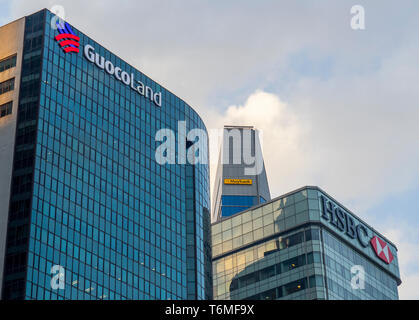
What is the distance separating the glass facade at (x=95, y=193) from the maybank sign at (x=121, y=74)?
89 centimetres

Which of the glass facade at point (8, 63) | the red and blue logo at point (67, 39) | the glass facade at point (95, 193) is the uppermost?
the red and blue logo at point (67, 39)

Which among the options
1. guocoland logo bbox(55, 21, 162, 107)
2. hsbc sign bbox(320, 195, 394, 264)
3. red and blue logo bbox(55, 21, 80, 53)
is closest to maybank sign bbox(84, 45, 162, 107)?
guocoland logo bbox(55, 21, 162, 107)

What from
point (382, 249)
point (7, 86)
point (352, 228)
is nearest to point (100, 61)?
point (7, 86)

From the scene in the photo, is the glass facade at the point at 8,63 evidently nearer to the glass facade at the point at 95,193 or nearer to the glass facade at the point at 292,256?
the glass facade at the point at 95,193

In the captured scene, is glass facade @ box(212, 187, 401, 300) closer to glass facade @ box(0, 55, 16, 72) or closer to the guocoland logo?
the guocoland logo

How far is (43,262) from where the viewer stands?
110 m

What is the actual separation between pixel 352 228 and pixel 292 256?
1906 centimetres

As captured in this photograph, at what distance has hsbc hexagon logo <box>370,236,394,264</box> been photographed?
582 ft

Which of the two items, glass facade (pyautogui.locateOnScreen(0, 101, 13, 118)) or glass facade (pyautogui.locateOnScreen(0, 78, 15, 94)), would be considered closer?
glass facade (pyautogui.locateOnScreen(0, 101, 13, 118))

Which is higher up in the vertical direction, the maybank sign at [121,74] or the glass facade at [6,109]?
the maybank sign at [121,74]

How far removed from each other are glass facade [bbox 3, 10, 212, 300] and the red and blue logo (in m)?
1.12

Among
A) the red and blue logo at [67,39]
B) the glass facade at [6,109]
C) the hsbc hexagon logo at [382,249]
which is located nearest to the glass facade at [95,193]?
the red and blue logo at [67,39]

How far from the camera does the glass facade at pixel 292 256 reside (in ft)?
511
